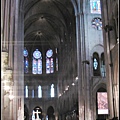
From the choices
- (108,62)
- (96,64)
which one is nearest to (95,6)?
(96,64)

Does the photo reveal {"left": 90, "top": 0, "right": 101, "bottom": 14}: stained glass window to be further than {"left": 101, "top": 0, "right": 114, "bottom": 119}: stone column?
Yes

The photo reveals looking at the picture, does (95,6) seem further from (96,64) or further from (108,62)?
(108,62)

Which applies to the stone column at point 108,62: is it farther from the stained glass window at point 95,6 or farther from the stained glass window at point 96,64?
the stained glass window at point 96,64

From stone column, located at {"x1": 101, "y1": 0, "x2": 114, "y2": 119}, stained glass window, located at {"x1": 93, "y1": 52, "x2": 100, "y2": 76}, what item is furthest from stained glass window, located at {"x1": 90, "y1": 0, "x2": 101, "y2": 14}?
stone column, located at {"x1": 101, "y1": 0, "x2": 114, "y2": 119}

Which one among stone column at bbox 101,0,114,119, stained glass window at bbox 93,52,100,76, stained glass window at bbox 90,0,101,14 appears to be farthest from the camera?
stained glass window at bbox 90,0,101,14

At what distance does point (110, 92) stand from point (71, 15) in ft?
75.2

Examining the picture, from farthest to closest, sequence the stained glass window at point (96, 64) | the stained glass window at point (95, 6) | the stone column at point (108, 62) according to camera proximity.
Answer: the stained glass window at point (95, 6) < the stained glass window at point (96, 64) < the stone column at point (108, 62)

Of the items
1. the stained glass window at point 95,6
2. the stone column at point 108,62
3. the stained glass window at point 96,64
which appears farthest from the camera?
the stained glass window at point 95,6

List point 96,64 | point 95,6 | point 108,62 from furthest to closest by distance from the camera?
1. point 95,6
2. point 96,64
3. point 108,62

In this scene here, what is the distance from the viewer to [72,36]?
149ft

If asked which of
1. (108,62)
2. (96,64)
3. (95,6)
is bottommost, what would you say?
(108,62)

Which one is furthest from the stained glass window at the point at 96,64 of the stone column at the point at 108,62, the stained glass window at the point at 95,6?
the stone column at the point at 108,62

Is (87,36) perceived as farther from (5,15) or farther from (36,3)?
(5,15)

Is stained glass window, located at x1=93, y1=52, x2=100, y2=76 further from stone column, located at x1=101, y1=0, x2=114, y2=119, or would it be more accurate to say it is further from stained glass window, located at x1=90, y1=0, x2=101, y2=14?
stone column, located at x1=101, y1=0, x2=114, y2=119
